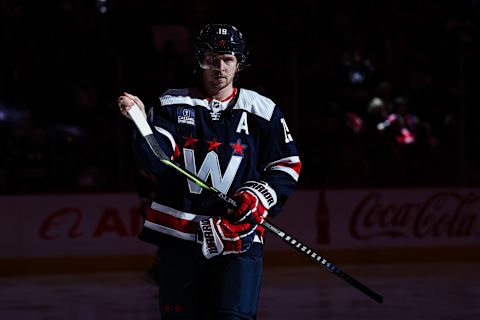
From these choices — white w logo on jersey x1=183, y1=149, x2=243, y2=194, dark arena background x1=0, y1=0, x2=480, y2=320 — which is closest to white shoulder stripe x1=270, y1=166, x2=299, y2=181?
white w logo on jersey x1=183, y1=149, x2=243, y2=194

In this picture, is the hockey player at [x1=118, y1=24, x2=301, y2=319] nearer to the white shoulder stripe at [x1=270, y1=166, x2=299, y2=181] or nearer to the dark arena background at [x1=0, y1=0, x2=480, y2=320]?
the white shoulder stripe at [x1=270, y1=166, x2=299, y2=181]

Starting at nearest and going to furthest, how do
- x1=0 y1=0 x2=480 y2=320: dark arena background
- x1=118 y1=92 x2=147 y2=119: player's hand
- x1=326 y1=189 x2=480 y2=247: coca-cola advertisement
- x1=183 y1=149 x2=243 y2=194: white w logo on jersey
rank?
x1=118 y1=92 x2=147 y2=119: player's hand, x1=183 y1=149 x2=243 y2=194: white w logo on jersey, x1=0 y1=0 x2=480 y2=320: dark arena background, x1=326 y1=189 x2=480 y2=247: coca-cola advertisement

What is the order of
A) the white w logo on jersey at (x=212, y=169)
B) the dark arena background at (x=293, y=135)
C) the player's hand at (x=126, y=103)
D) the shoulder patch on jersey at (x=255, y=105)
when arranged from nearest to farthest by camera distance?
1. the player's hand at (x=126, y=103)
2. the white w logo on jersey at (x=212, y=169)
3. the shoulder patch on jersey at (x=255, y=105)
4. the dark arena background at (x=293, y=135)

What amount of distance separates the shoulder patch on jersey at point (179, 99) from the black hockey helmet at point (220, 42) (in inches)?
5.4

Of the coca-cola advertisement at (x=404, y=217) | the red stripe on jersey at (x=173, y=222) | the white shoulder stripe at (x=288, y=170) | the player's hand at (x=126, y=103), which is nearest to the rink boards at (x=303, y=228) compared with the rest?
the coca-cola advertisement at (x=404, y=217)

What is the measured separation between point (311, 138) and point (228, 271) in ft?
21.9

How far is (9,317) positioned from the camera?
22.6 ft

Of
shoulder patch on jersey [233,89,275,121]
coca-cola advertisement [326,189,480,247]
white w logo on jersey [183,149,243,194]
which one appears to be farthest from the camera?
coca-cola advertisement [326,189,480,247]

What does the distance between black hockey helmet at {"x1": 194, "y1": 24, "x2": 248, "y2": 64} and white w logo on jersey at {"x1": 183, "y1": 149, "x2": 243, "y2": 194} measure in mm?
358

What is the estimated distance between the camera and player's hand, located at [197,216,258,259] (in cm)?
359

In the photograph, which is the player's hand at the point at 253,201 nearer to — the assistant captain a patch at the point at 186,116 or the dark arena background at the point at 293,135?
the assistant captain a patch at the point at 186,116

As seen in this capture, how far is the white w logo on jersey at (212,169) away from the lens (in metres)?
Result: 3.65

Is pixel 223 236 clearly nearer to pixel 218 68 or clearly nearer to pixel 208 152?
pixel 208 152

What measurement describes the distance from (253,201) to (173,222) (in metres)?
0.29
